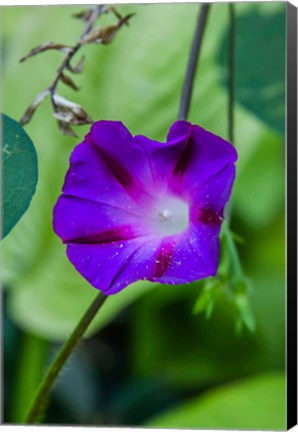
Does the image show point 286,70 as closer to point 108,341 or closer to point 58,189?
point 58,189

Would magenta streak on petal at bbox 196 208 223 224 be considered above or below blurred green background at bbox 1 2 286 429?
above

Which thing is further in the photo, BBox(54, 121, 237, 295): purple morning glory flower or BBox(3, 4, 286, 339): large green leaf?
BBox(3, 4, 286, 339): large green leaf

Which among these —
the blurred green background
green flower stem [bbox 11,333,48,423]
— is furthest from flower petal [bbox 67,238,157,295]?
green flower stem [bbox 11,333,48,423]

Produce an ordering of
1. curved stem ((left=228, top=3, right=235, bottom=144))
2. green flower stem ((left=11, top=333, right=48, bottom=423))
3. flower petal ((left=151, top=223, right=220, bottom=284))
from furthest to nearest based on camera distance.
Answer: green flower stem ((left=11, top=333, right=48, bottom=423)) < curved stem ((left=228, top=3, right=235, bottom=144)) < flower petal ((left=151, top=223, right=220, bottom=284))

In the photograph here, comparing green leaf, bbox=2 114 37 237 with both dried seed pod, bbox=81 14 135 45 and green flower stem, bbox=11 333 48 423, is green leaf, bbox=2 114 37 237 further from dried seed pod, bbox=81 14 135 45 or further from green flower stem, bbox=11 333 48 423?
green flower stem, bbox=11 333 48 423

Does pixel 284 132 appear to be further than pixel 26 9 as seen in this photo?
No

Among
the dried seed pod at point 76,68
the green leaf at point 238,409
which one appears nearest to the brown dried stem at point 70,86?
the dried seed pod at point 76,68

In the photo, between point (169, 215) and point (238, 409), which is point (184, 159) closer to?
point (169, 215)

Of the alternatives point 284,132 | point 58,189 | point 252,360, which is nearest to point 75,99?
point 58,189

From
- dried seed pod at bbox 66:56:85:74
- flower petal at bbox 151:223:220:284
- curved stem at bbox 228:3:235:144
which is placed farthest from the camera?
curved stem at bbox 228:3:235:144
